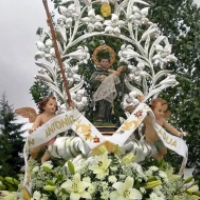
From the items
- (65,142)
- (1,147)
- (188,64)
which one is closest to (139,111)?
(65,142)

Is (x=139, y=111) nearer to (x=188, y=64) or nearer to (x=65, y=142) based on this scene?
(x=65, y=142)

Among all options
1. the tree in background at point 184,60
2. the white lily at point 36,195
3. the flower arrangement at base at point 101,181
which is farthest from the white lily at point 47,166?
the tree in background at point 184,60

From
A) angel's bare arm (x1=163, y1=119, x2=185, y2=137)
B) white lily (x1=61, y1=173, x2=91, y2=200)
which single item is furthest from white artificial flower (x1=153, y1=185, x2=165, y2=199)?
angel's bare arm (x1=163, y1=119, x2=185, y2=137)

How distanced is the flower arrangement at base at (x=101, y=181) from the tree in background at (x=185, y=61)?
695cm

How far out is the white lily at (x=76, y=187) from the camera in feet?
19.1

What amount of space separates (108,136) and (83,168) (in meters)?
0.77

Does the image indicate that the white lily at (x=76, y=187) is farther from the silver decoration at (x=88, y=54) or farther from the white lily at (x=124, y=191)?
the silver decoration at (x=88, y=54)

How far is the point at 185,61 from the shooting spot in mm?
14602

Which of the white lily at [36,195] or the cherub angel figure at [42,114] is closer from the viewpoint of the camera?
the white lily at [36,195]

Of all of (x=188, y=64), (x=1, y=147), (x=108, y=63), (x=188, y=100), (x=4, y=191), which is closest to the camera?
(x=4, y=191)

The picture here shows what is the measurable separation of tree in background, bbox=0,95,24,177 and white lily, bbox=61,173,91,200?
1351cm

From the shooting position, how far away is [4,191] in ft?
21.6

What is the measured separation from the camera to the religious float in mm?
5996

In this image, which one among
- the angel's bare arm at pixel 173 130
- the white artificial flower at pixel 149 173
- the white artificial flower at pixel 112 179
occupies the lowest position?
the white artificial flower at pixel 112 179
